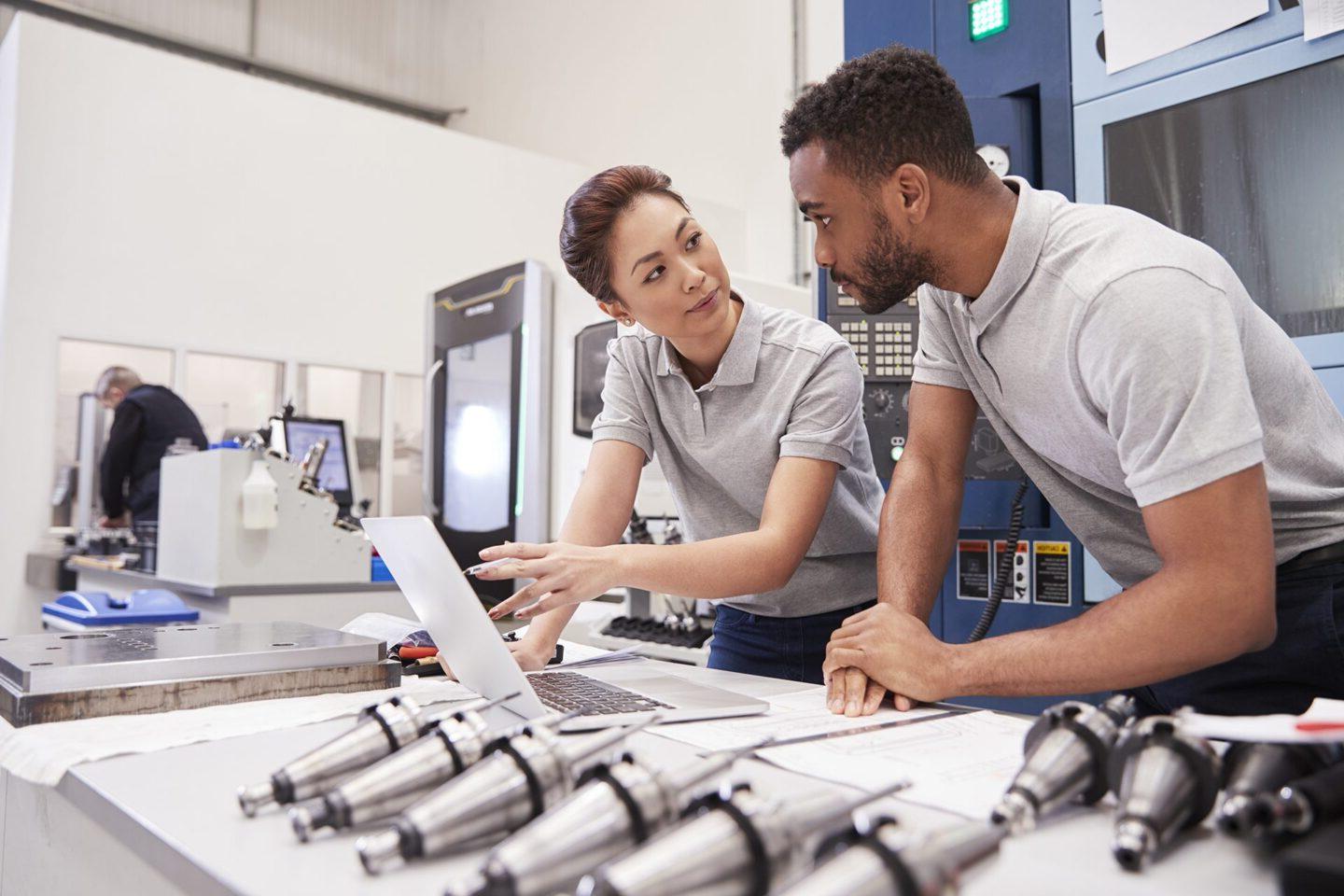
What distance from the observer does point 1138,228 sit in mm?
1117

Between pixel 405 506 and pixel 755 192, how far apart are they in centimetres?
281

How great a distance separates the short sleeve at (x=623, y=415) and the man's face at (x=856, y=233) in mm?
430

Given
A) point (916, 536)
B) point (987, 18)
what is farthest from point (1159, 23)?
→ point (916, 536)

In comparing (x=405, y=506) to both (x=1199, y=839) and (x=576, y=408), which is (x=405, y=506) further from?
(x=1199, y=839)

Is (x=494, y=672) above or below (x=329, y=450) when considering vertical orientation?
below

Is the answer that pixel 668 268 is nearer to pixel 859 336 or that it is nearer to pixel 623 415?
pixel 623 415

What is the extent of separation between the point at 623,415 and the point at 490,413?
196 cm

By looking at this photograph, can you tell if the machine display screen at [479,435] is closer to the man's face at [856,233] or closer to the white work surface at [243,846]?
the man's face at [856,233]

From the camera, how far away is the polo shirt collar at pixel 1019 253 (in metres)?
1.19

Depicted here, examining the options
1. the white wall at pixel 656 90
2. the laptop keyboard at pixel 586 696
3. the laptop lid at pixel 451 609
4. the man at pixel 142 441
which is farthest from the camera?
the white wall at pixel 656 90

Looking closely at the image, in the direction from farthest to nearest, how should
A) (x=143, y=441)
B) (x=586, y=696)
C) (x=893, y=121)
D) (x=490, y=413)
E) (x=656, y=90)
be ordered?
(x=656, y=90) → (x=143, y=441) → (x=490, y=413) → (x=893, y=121) → (x=586, y=696)

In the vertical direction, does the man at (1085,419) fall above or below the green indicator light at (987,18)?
below

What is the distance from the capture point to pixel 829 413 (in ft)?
4.75

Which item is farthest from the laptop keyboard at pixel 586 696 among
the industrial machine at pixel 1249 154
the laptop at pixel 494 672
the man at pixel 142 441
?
the man at pixel 142 441
